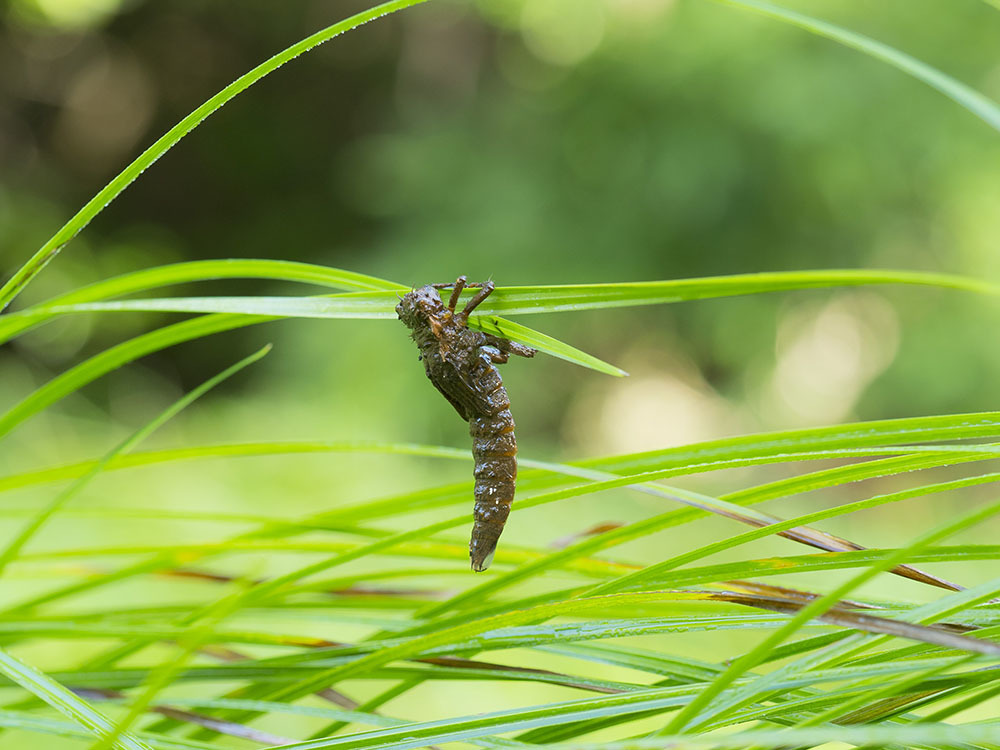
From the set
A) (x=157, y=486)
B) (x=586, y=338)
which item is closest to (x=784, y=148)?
(x=586, y=338)

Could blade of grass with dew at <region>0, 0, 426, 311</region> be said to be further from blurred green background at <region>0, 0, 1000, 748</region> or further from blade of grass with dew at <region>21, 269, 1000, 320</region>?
blurred green background at <region>0, 0, 1000, 748</region>

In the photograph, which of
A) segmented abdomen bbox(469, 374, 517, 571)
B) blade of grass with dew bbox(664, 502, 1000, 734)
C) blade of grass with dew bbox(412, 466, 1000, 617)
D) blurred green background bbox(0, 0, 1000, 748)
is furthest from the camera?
blurred green background bbox(0, 0, 1000, 748)

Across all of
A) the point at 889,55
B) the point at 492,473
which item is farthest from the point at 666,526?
the point at 889,55

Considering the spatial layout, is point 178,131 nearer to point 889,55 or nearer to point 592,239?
point 889,55

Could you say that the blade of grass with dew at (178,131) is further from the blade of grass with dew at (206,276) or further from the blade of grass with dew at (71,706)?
the blade of grass with dew at (71,706)

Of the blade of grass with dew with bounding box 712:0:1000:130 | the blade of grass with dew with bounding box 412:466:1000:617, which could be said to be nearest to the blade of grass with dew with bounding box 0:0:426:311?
the blade of grass with dew with bounding box 712:0:1000:130

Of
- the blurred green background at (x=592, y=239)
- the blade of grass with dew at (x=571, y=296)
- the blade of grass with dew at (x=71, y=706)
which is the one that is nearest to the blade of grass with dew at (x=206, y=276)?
the blade of grass with dew at (x=571, y=296)
